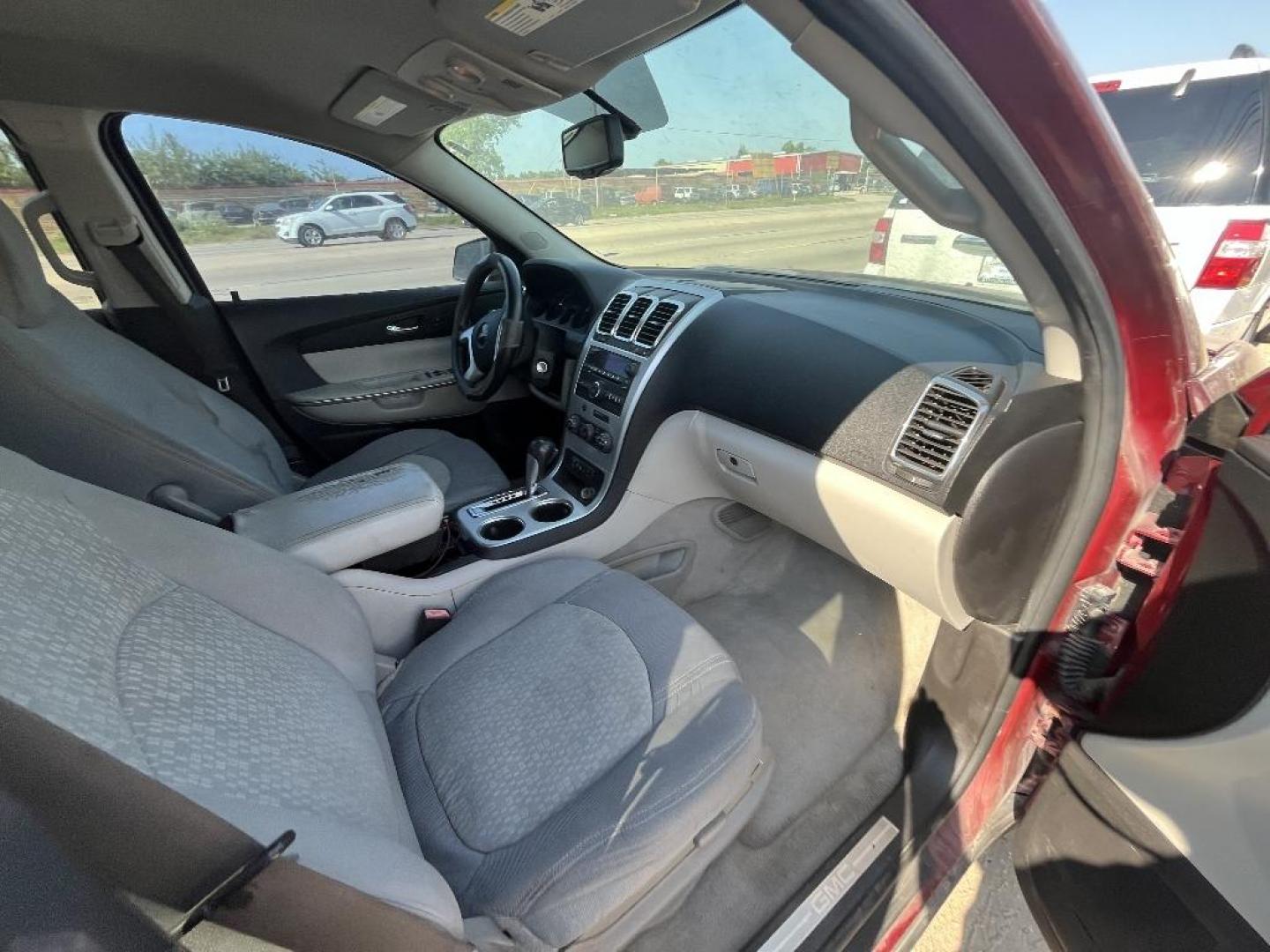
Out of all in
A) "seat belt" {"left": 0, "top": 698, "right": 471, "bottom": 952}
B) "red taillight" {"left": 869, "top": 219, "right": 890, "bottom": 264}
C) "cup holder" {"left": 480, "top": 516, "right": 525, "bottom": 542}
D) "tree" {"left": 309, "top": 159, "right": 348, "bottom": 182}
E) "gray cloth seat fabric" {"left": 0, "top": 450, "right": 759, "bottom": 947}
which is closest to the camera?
"seat belt" {"left": 0, "top": 698, "right": 471, "bottom": 952}

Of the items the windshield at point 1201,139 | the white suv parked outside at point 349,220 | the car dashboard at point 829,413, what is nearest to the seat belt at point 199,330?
the white suv parked outside at point 349,220

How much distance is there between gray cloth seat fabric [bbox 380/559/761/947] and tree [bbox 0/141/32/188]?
6.17 ft

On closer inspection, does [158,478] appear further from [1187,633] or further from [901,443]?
[1187,633]

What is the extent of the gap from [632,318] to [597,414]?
0.97 ft

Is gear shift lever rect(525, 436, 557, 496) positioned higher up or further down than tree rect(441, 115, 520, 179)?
further down

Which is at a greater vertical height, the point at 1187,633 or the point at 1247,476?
the point at 1247,476

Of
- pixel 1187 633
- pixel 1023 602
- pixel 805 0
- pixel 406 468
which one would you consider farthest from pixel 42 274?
pixel 1187 633

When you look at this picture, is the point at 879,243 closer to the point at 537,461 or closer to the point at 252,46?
the point at 537,461

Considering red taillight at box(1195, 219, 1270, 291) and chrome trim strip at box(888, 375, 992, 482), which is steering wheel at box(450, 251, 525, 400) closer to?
chrome trim strip at box(888, 375, 992, 482)

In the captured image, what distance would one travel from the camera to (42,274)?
1435 mm

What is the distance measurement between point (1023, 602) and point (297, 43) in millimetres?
1964

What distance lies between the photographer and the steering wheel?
79.9 inches

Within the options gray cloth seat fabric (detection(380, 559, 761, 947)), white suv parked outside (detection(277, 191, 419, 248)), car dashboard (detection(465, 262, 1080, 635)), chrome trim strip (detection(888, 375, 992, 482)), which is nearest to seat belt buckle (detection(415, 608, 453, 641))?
gray cloth seat fabric (detection(380, 559, 761, 947))

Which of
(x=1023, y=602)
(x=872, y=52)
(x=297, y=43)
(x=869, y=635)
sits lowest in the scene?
(x=869, y=635)
